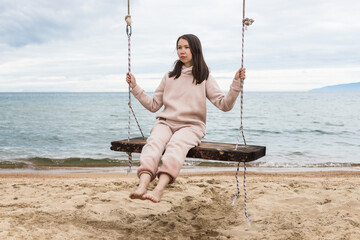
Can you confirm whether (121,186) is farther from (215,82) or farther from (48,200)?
(215,82)

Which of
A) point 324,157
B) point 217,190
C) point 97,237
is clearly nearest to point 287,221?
point 217,190

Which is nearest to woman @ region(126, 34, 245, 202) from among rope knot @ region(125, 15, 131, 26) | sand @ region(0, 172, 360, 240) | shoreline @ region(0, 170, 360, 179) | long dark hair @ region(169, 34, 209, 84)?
long dark hair @ region(169, 34, 209, 84)

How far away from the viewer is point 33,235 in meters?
2.77

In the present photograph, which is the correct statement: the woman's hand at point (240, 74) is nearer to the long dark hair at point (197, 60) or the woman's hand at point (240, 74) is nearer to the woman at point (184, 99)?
the woman at point (184, 99)

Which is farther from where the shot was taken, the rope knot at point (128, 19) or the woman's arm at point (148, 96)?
the woman's arm at point (148, 96)

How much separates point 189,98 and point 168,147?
1.94ft

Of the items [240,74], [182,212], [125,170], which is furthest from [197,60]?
[125,170]

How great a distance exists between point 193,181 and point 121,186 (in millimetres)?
1020

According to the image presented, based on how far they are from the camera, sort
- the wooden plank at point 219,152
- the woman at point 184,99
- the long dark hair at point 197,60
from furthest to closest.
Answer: the long dark hair at point 197,60
the woman at point 184,99
the wooden plank at point 219,152

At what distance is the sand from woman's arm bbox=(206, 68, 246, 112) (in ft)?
3.64

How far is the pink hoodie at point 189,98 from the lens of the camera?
321 centimetres

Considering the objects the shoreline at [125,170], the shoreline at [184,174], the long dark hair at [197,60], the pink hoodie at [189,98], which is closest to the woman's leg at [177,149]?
the pink hoodie at [189,98]

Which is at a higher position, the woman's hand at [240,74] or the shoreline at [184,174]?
the woman's hand at [240,74]

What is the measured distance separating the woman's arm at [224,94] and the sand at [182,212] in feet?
3.64
